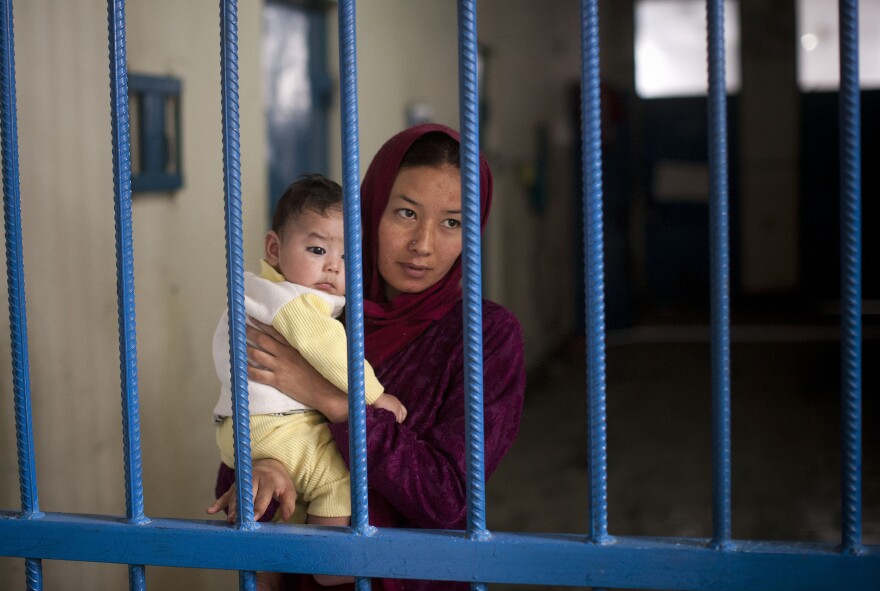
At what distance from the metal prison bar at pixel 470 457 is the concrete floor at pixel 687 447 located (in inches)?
92.8

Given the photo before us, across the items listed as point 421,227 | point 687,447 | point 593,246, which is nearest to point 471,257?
point 593,246

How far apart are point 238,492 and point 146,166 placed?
119cm

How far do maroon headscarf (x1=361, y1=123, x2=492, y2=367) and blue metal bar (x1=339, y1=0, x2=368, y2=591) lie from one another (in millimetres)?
346

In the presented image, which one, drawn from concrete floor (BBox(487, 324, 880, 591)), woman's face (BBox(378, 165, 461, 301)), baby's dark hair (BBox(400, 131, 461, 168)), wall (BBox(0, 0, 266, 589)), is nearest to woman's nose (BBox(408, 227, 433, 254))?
woman's face (BBox(378, 165, 461, 301))

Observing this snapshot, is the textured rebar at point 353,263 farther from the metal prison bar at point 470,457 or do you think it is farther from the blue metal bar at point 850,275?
the blue metal bar at point 850,275

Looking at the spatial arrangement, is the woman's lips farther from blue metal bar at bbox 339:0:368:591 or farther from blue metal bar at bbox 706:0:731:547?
blue metal bar at bbox 706:0:731:547

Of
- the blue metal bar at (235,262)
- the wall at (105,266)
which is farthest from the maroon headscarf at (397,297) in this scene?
the wall at (105,266)

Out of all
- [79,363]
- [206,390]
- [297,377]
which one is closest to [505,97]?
[206,390]

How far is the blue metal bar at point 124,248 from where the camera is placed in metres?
1.14

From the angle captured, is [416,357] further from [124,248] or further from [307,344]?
[124,248]

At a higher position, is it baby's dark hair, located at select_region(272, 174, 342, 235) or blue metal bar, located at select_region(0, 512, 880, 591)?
baby's dark hair, located at select_region(272, 174, 342, 235)

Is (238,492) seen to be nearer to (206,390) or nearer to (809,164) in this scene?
(206,390)

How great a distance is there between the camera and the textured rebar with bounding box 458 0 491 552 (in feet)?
3.42

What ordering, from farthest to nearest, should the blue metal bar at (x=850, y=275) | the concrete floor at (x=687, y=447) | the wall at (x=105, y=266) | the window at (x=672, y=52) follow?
the window at (x=672, y=52) → the concrete floor at (x=687, y=447) → the wall at (x=105, y=266) → the blue metal bar at (x=850, y=275)
